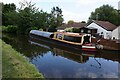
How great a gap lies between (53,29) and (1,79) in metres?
45.0

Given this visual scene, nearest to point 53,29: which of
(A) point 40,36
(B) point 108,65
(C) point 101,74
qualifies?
(A) point 40,36

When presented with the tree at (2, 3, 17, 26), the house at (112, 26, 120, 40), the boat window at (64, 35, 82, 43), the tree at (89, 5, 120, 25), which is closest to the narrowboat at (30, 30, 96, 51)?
the boat window at (64, 35, 82, 43)

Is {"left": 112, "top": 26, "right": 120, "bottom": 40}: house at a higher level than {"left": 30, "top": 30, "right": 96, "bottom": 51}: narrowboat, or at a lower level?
higher

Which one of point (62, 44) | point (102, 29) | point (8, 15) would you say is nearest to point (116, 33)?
point (102, 29)

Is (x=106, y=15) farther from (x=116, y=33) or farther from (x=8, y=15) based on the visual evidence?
(x=8, y=15)

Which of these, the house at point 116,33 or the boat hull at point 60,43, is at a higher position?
the house at point 116,33

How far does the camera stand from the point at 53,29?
5388 centimetres

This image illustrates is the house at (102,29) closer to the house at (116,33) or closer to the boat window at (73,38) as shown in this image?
the house at (116,33)

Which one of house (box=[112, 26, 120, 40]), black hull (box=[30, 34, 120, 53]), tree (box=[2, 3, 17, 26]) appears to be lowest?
black hull (box=[30, 34, 120, 53])

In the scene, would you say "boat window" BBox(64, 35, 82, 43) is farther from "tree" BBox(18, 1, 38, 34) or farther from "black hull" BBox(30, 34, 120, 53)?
"tree" BBox(18, 1, 38, 34)

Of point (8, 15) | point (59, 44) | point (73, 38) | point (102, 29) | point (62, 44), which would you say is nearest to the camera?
point (73, 38)

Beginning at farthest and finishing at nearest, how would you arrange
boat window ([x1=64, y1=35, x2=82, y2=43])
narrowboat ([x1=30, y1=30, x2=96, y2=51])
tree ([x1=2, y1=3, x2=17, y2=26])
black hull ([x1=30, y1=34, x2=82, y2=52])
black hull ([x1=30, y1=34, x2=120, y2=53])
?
tree ([x1=2, y1=3, x2=17, y2=26]) < boat window ([x1=64, y1=35, x2=82, y2=43]) < black hull ([x1=30, y1=34, x2=82, y2=52]) < black hull ([x1=30, y1=34, x2=120, y2=53]) < narrowboat ([x1=30, y1=30, x2=96, y2=51])

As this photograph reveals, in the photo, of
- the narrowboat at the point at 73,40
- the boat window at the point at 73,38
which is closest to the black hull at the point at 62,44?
the narrowboat at the point at 73,40

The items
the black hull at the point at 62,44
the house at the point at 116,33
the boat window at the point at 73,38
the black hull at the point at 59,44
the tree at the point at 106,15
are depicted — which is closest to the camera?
the black hull at the point at 62,44
